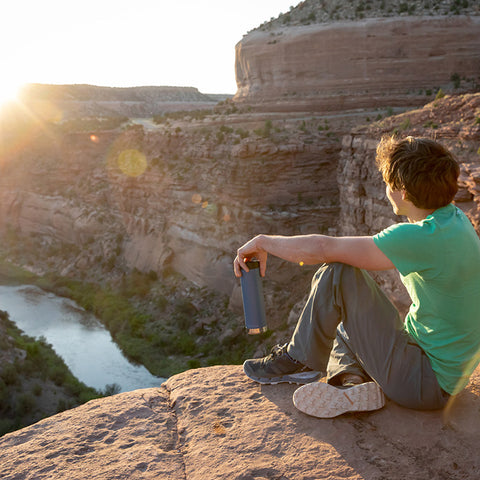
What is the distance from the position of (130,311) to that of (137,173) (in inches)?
279

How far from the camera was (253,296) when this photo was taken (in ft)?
11.8

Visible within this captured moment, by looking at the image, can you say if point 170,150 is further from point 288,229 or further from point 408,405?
point 408,405

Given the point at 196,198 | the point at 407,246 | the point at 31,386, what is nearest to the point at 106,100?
the point at 196,198

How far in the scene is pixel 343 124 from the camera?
18.3 meters

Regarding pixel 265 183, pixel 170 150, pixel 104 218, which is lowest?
pixel 104 218

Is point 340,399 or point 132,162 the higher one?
point 132,162

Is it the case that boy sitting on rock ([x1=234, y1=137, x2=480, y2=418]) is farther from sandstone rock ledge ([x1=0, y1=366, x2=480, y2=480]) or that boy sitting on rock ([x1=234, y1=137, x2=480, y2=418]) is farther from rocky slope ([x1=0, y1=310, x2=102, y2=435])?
A: rocky slope ([x1=0, y1=310, x2=102, y2=435])

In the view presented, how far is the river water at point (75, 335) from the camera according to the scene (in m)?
17.3

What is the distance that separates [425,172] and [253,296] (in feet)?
5.36

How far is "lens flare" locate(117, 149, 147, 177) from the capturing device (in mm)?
23109

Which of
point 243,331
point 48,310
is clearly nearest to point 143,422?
point 243,331

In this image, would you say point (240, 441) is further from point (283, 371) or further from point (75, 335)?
point (75, 335)

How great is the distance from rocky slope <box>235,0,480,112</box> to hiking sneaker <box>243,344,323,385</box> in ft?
63.8

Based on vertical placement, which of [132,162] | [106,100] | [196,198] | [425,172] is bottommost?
[196,198]
